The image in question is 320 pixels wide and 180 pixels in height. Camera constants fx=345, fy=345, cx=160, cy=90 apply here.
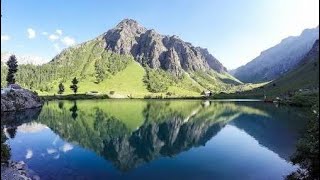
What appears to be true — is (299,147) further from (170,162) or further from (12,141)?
(12,141)

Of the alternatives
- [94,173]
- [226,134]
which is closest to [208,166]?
[94,173]

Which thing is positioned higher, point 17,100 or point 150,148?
point 17,100

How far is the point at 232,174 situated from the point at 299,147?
14256 millimetres

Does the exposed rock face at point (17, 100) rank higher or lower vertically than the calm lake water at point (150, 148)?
higher

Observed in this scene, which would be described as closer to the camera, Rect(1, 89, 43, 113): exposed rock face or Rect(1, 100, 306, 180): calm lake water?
Rect(1, 100, 306, 180): calm lake water

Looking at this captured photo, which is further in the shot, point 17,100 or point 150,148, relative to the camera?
point 17,100

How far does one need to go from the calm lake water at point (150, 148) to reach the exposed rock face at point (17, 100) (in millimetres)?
24035

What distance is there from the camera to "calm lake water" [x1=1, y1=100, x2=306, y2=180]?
52156 millimetres

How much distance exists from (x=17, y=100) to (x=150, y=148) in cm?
9903

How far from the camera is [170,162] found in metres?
60.5

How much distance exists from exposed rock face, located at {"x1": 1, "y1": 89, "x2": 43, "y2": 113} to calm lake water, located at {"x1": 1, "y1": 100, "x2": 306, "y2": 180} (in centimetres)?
2404

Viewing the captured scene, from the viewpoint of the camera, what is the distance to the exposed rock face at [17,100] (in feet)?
462

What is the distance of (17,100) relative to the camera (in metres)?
153

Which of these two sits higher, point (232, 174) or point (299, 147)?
point (299, 147)
